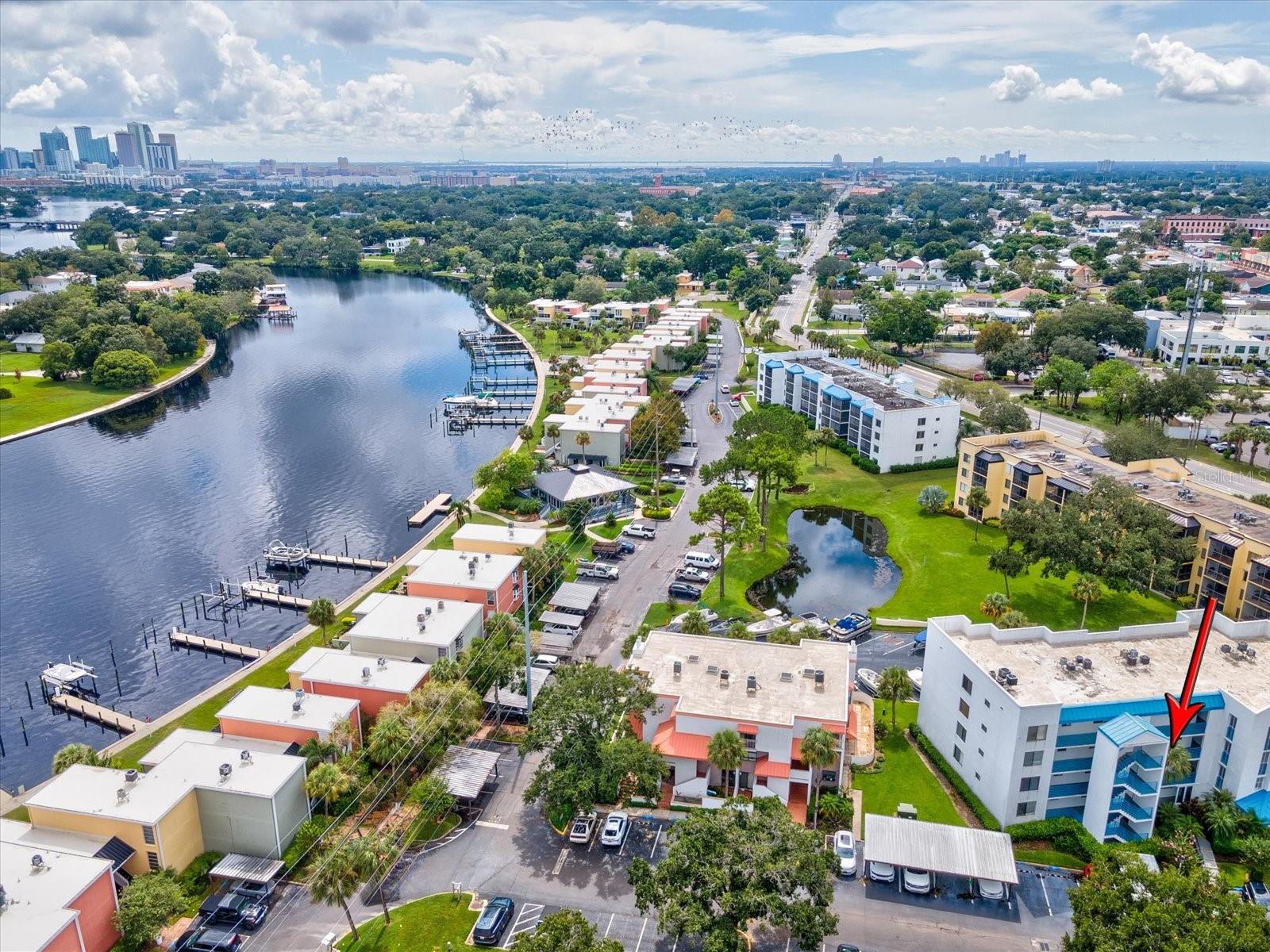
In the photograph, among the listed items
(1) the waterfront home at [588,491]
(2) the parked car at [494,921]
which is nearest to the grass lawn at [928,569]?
(1) the waterfront home at [588,491]

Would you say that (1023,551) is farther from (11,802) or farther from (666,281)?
(666,281)

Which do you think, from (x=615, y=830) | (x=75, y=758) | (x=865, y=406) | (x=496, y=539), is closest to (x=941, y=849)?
(x=615, y=830)

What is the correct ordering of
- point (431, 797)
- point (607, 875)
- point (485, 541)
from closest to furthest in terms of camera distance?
point (607, 875), point (431, 797), point (485, 541)

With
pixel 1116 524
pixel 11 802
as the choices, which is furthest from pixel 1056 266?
pixel 11 802

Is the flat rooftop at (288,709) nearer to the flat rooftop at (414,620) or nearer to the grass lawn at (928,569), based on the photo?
the flat rooftop at (414,620)

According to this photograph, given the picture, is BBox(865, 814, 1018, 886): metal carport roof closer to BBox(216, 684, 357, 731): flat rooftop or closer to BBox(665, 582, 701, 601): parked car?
BBox(665, 582, 701, 601): parked car

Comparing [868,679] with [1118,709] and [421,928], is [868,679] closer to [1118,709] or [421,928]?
[1118,709]
